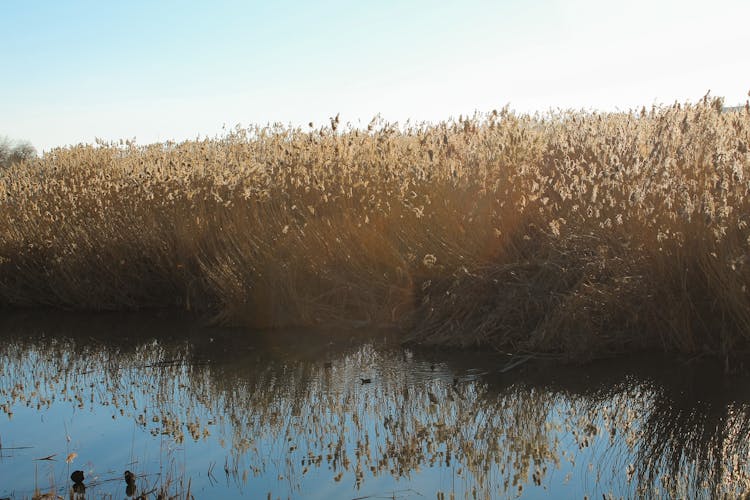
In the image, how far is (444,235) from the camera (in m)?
6.87

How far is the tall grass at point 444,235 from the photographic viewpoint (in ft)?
18.3

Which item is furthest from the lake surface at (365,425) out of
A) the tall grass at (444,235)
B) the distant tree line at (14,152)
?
the distant tree line at (14,152)

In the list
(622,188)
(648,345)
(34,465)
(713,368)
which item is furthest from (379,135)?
(34,465)

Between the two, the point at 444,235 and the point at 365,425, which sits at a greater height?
the point at 444,235

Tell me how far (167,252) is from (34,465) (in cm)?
455

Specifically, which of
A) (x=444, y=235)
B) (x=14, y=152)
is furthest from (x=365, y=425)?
(x=14, y=152)

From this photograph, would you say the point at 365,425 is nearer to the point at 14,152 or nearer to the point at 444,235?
the point at 444,235

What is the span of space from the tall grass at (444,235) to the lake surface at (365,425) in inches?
16.6

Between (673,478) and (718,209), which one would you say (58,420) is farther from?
(718,209)

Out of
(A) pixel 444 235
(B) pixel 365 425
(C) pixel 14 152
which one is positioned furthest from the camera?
(C) pixel 14 152

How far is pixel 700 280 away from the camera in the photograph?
5.55m

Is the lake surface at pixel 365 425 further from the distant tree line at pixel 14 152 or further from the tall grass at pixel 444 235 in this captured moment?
the distant tree line at pixel 14 152

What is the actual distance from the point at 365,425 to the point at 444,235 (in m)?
2.63

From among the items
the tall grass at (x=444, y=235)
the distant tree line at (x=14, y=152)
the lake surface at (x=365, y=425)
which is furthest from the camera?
the distant tree line at (x=14, y=152)
